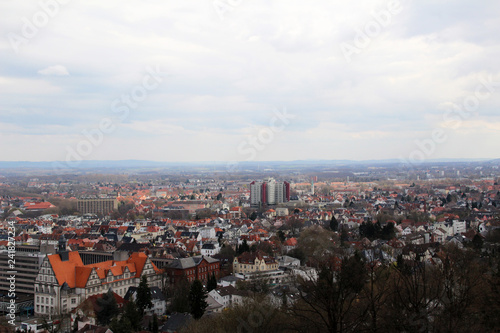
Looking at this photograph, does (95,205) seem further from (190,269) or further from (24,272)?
(190,269)

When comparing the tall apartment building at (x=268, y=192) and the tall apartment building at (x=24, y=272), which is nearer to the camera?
the tall apartment building at (x=24, y=272)

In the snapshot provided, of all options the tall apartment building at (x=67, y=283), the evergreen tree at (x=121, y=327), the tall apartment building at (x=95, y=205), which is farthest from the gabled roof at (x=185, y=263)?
the tall apartment building at (x=95, y=205)

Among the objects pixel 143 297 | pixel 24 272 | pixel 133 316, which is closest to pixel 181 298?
pixel 143 297

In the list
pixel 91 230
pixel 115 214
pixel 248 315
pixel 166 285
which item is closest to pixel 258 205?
pixel 115 214

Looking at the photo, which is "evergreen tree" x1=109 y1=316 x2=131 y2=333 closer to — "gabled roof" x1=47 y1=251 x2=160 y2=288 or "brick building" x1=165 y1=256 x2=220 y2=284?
"gabled roof" x1=47 y1=251 x2=160 y2=288

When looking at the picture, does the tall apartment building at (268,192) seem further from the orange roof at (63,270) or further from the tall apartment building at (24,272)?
the orange roof at (63,270)

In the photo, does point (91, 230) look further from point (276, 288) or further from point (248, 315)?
point (248, 315)
